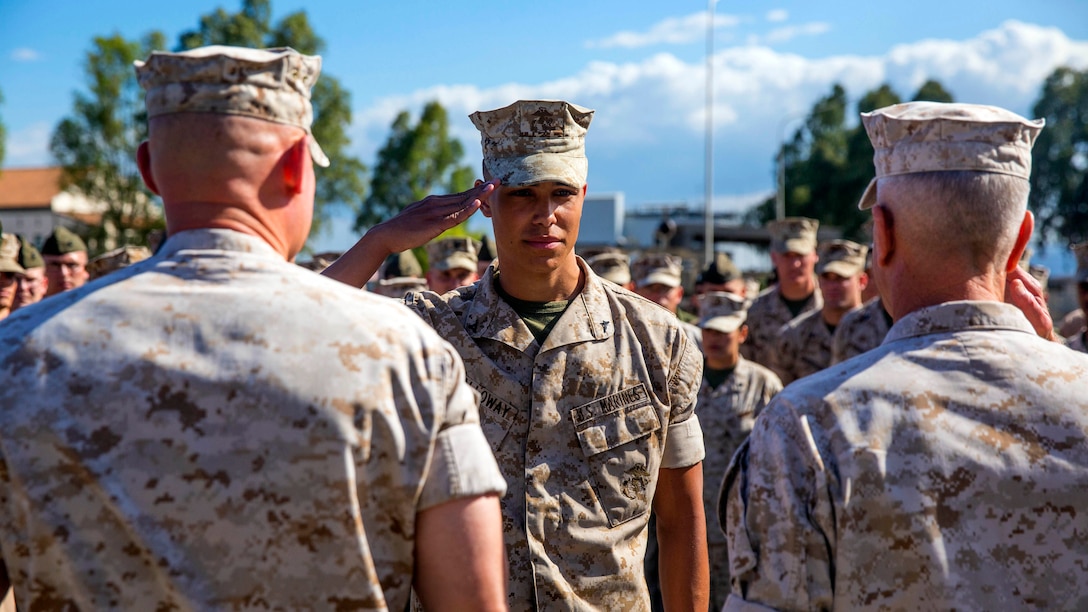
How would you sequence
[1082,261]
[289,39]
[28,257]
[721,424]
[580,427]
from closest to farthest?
[580,427], [721,424], [1082,261], [28,257], [289,39]

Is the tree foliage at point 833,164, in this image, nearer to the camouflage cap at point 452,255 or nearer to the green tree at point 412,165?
the green tree at point 412,165

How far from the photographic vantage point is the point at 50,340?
7.25 ft

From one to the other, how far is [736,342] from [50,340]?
19.9 ft

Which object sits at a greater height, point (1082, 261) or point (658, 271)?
point (1082, 261)

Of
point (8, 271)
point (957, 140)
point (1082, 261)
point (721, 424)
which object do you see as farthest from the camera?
point (8, 271)

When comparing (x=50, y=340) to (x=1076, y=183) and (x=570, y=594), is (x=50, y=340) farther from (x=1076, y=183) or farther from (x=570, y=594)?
(x=1076, y=183)

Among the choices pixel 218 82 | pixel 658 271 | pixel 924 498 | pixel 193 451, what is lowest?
A: pixel 658 271

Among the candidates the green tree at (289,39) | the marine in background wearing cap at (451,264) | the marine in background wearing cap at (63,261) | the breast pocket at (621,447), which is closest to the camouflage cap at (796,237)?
the marine in background wearing cap at (451,264)

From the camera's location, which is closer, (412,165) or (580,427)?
(580,427)

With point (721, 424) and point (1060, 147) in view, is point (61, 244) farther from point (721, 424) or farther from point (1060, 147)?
point (1060, 147)

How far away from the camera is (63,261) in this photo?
9.92 metres

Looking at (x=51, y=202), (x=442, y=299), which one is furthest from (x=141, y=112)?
(x=442, y=299)

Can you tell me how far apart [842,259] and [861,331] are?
169 cm

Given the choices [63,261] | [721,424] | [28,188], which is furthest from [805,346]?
[28,188]
